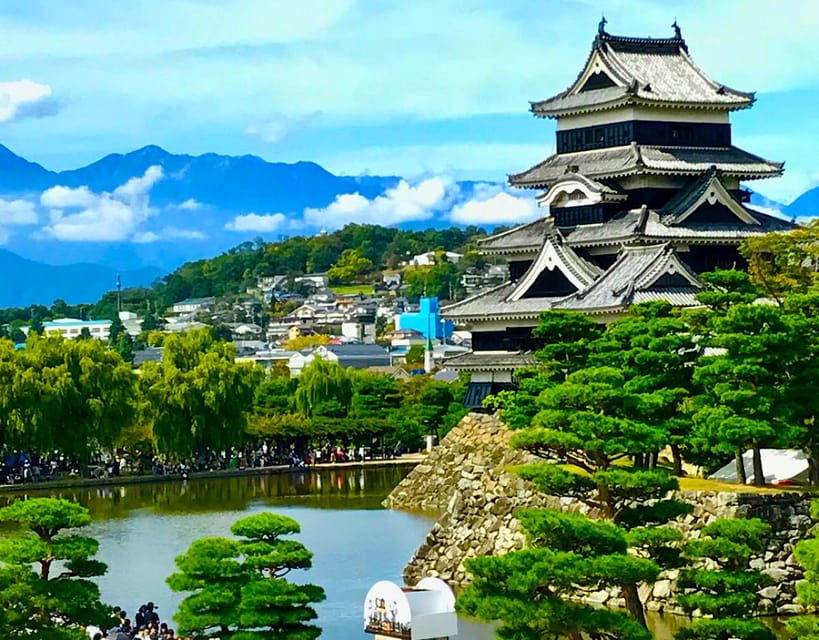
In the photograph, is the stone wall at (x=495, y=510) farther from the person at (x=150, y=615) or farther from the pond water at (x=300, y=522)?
the person at (x=150, y=615)

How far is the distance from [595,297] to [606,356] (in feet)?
28.1

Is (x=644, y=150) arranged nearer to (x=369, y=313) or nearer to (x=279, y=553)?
(x=279, y=553)

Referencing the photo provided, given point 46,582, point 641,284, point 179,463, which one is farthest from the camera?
point 179,463

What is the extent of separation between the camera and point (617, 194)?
138 feet

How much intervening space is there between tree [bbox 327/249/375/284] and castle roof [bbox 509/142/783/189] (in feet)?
468

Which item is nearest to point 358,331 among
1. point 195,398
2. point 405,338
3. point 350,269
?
point 405,338

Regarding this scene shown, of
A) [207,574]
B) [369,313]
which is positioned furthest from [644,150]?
[369,313]

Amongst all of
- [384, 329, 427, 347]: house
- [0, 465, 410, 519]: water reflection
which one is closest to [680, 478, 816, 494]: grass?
[0, 465, 410, 519]: water reflection

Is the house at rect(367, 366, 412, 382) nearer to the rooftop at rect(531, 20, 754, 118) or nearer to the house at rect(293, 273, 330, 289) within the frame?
the rooftop at rect(531, 20, 754, 118)

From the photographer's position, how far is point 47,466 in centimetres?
5588

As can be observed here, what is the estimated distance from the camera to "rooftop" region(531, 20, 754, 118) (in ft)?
141

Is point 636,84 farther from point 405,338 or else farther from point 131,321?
point 131,321

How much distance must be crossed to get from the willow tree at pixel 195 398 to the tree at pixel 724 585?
3453 cm

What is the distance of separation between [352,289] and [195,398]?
423 ft
